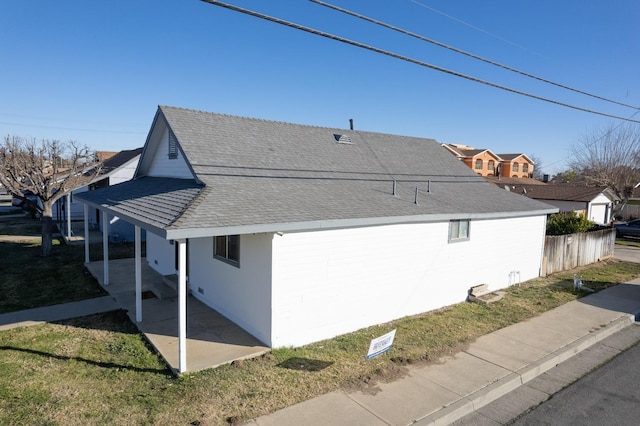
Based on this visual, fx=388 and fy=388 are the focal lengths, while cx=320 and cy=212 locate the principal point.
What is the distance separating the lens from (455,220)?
10.9 metres

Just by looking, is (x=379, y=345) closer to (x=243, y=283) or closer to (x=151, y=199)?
(x=243, y=283)

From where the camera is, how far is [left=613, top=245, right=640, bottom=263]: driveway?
65.2 feet

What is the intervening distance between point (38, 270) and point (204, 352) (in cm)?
988

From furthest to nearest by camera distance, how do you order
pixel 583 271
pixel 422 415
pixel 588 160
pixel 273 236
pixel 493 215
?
pixel 588 160 < pixel 583 271 < pixel 493 215 < pixel 273 236 < pixel 422 415

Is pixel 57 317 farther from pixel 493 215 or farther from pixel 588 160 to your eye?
pixel 588 160

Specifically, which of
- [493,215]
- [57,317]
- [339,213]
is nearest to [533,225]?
[493,215]

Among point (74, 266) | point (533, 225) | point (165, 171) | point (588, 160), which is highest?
point (588, 160)

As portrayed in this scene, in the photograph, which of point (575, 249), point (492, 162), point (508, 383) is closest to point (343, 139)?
point (508, 383)

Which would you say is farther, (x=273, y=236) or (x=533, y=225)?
(x=533, y=225)

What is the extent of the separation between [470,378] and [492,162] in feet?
231

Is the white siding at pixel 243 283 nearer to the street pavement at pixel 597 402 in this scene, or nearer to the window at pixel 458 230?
the street pavement at pixel 597 402

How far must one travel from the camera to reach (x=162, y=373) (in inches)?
265

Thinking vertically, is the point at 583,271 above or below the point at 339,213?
below

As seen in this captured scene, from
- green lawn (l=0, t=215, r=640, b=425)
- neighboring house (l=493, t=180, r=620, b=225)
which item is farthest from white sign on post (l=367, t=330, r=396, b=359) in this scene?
neighboring house (l=493, t=180, r=620, b=225)
